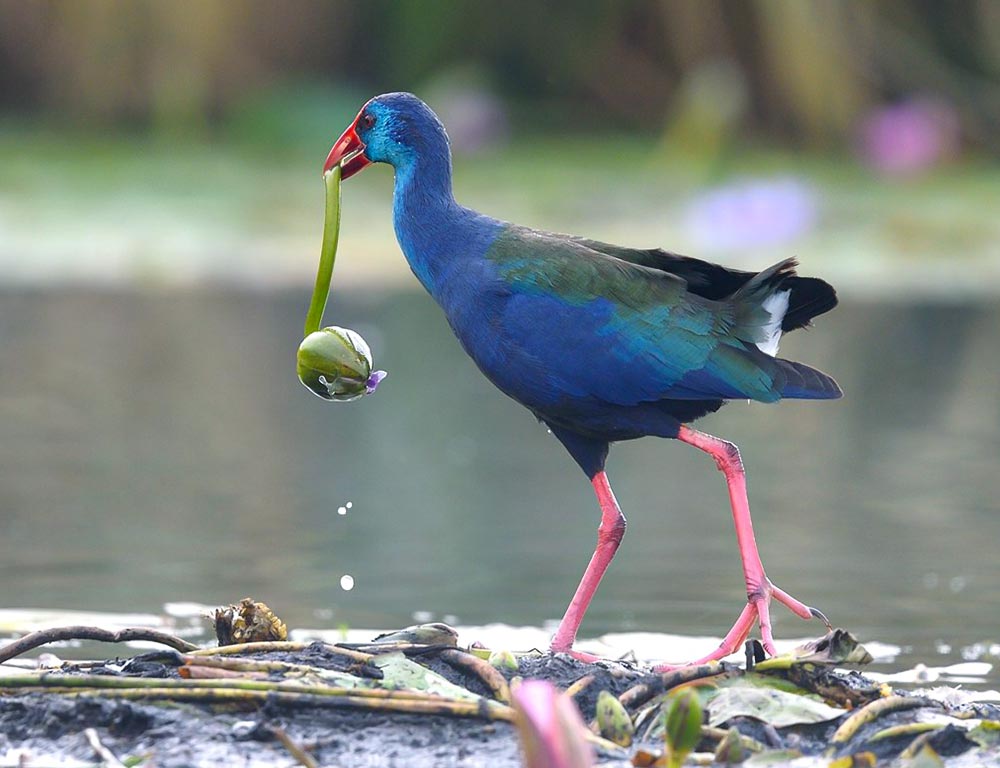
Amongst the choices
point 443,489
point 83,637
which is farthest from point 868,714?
point 443,489

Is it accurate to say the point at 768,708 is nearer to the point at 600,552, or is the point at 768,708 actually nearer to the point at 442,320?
the point at 600,552

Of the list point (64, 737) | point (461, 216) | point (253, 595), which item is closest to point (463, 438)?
point (253, 595)

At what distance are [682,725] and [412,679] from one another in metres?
0.74

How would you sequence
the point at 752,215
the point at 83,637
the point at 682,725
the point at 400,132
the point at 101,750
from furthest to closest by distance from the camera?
the point at 752,215
the point at 400,132
the point at 83,637
the point at 101,750
the point at 682,725

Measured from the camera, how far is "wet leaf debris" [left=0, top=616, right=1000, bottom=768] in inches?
147

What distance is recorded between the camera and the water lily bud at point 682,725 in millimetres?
3418

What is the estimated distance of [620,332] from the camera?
4.52 meters

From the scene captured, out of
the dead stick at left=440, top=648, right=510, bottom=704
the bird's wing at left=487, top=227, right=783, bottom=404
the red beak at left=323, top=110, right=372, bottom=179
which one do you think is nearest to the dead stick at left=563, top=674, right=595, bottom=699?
the dead stick at left=440, top=648, right=510, bottom=704

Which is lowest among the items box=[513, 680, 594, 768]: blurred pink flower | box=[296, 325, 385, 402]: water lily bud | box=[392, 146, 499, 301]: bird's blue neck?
box=[513, 680, 594, 768]: blurred pink flower

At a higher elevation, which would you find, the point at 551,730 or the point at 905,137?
the point at 905,137

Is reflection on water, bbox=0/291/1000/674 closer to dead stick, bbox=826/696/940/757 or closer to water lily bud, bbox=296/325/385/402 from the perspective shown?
water lily bud, bbox=296/325/385/402

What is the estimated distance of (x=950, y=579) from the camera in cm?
596

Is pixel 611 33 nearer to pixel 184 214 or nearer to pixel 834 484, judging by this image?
pixel 184 214

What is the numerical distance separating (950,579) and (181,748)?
2.92 meters
